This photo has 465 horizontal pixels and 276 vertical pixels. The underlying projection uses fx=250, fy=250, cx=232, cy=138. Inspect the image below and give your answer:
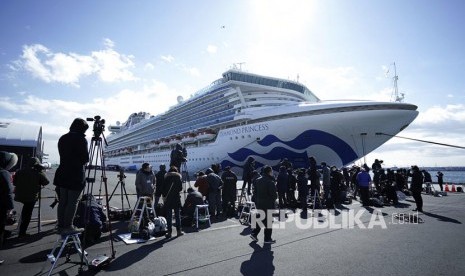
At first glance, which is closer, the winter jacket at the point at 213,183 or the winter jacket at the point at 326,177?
the winter jacket at the point at 213,183

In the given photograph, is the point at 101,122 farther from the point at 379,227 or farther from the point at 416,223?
the point at 416,223

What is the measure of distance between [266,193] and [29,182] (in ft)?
18.6

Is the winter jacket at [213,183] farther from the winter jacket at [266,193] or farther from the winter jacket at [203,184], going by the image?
the winter jacket at [266,193]

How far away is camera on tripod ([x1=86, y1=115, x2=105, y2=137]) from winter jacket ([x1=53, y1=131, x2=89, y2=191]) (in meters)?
0.53

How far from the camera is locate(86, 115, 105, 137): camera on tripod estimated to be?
14.8 feet

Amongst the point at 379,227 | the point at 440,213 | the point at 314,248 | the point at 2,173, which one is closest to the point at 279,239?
the point at 314,248

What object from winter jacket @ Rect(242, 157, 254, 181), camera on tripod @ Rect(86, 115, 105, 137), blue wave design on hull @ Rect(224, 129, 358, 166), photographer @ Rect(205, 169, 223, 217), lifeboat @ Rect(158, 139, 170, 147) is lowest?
photographer @ Rect(205, 169, 223, 217)

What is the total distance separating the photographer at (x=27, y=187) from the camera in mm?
5793

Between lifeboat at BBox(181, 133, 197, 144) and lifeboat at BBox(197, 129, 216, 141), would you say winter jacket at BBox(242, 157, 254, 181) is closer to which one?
lifeboat at BBox(197, 129, 216, 141)

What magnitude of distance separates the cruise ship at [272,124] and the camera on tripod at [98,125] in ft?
26.5

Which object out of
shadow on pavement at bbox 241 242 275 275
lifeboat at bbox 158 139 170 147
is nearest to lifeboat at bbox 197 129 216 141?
lifeboat at bbox 158 139 170 147

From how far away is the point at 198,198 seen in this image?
749 cm

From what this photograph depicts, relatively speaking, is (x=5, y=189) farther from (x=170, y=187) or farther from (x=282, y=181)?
(x=282, y=181)

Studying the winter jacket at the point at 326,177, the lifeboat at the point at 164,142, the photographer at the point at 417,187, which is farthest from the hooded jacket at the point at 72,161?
the lifeboat at the point at 164,142
